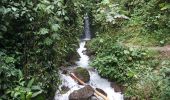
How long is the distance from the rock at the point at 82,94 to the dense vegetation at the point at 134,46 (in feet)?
3.78

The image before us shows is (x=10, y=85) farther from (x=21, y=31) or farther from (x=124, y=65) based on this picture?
(x=124, y=65)

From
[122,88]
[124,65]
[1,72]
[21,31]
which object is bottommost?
[122,88]

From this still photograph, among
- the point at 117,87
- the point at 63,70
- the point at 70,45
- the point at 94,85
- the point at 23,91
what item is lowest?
the point at 117,87

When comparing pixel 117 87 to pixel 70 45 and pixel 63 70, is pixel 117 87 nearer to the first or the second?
pixel 63 70

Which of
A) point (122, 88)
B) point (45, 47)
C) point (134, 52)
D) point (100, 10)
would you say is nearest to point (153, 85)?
point (122, 88)

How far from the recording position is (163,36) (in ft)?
39.1

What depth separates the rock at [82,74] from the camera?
423 inches

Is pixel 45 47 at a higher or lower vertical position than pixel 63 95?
higher

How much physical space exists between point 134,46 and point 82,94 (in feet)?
10.9

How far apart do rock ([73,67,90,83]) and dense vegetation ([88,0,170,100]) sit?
55cm

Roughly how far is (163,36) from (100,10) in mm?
3504

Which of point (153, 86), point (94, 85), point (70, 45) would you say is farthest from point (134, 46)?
point (153, 86)

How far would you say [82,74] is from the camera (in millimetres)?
10828

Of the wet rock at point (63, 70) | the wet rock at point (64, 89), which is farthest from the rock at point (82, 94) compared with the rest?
the wet rock at point (63, 70)
